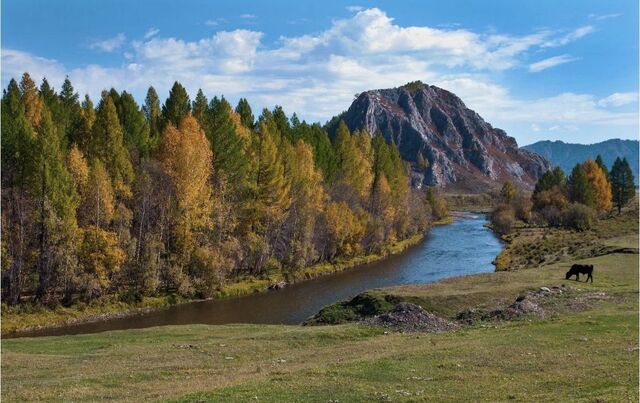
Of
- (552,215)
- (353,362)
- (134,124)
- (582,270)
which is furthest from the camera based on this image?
(552,215)

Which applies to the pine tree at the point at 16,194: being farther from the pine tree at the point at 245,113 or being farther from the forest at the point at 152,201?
the pine tree at the point at 245,113

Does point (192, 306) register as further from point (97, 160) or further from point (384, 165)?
point (384, 165)

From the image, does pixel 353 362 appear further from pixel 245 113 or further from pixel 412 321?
pixel 245 113

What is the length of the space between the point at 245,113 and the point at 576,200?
78.4m

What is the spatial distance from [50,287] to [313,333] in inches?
1212

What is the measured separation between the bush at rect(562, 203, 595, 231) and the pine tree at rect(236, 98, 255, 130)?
67068mm

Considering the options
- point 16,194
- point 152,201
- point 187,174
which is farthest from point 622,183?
point 16,194

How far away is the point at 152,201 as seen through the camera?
189 ft

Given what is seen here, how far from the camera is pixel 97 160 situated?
5022cm

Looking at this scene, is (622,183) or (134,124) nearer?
(134,124)

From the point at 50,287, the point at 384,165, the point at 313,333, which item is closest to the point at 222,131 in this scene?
the point at 50,287

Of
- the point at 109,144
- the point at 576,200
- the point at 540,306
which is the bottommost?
the point at 540,306

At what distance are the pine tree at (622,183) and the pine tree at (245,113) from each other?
9251cm

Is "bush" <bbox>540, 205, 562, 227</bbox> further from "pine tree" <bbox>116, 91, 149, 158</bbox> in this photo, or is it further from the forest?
"pine tree" <bbox>116, 91, 149, 158</bbox>
